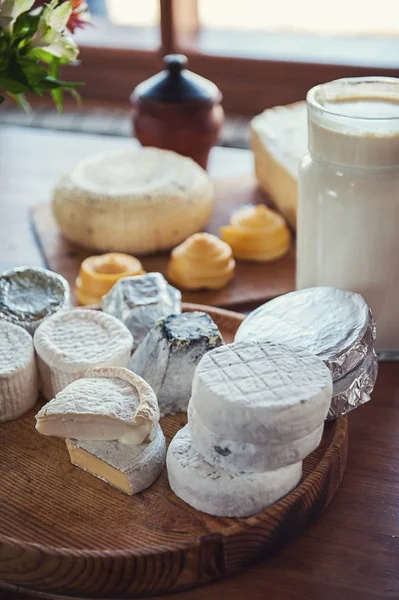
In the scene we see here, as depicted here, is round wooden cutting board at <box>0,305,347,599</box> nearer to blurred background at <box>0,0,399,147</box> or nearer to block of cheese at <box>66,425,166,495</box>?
block of cheese at <box>66,425,166,495</box>

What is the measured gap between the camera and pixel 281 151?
1.56 meters

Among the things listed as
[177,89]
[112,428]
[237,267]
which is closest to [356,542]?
[112,428]

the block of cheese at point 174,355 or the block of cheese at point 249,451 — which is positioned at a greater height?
the block of cheese at point 249,451

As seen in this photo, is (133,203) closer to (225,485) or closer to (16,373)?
(16,373)

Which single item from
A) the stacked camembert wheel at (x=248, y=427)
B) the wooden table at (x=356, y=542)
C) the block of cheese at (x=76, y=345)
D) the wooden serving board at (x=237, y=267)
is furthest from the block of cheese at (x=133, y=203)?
the stacked camembert wheel at (x=248, y=427)

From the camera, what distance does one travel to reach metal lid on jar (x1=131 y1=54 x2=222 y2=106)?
1610 millimetres

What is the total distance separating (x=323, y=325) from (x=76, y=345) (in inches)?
12.3

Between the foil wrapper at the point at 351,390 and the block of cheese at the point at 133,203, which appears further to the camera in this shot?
the block of cheese at the point at 133,203

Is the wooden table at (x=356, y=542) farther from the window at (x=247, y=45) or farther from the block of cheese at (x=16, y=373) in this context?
the window at (x=247, y=45)

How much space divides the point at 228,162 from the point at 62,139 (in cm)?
42

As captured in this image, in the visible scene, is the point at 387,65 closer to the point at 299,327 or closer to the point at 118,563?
the point at 299,327

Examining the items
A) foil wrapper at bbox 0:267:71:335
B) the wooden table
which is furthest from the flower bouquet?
the wooden table

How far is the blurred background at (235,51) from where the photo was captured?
6.79 feet

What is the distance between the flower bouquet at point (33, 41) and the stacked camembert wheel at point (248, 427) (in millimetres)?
527
